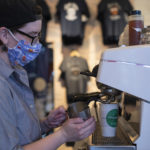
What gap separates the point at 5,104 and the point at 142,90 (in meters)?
0.43

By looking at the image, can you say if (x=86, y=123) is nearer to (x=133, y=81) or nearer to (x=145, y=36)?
(x=133, y=81)

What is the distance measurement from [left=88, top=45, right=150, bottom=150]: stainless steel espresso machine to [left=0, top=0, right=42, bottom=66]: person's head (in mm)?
327

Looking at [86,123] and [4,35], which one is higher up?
[4,35]

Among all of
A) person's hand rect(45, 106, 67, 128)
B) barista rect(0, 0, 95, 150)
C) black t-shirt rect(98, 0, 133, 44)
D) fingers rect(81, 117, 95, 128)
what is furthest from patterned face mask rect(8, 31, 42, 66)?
black t-shirt rect(98, 0, 133, 44)

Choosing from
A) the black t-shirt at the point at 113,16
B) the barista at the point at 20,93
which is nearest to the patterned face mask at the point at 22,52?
the barista at the point at 20,93

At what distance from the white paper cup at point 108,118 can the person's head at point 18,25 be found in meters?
0.41

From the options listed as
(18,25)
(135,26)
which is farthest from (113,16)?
(18,25)

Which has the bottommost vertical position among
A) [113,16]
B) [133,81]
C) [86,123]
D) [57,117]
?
[57,117]

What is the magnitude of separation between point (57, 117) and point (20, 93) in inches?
9.1

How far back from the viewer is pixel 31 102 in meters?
0.89

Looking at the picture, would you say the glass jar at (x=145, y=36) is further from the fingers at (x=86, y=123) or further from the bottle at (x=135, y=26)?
the fingers at (x=86, y=123)

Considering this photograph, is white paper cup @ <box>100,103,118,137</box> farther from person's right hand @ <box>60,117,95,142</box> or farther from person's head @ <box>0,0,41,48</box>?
person's head @ <box>0,0,41,48</box>

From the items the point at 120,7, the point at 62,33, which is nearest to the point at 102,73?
the point at 62,33

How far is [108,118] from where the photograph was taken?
728 millimetres
